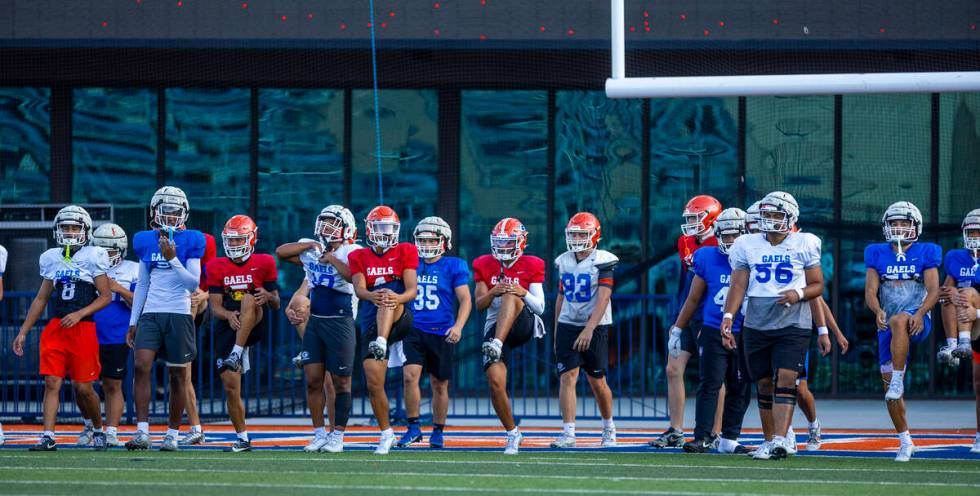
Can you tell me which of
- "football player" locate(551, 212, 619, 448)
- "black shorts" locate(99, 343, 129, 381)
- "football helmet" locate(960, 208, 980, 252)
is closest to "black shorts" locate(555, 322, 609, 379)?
"football player" locate(551, 212, 619, 448)

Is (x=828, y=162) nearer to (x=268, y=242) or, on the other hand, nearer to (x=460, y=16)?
(x=460, y=16)

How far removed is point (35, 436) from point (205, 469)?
150 inches

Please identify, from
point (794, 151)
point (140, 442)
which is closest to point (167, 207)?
point (140, 442)

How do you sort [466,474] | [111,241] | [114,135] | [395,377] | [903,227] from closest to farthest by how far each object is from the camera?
[466,474] → [903,227] → [111,241] → [395,377] → [114,135]

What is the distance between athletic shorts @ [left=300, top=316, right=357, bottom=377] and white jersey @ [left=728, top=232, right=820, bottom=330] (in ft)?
9.66

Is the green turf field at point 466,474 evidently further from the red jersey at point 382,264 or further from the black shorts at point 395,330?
the red jersey at point 382,264

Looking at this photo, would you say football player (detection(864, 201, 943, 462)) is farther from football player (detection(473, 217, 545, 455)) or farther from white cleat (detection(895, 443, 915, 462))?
football player (detection(473, 217, 545, 455))

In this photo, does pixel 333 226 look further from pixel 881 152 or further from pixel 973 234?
pixel 881 152

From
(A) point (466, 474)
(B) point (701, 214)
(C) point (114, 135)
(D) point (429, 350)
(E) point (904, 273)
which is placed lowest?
(A) point (466, 474)

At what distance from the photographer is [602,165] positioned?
17.0 m

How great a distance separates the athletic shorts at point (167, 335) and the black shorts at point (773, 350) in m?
4.23

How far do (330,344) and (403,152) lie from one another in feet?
22.6

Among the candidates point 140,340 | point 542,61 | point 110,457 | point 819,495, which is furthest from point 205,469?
point 542,61

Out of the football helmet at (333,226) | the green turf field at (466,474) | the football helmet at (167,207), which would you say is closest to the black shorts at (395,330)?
the football helmet at (333,226)
